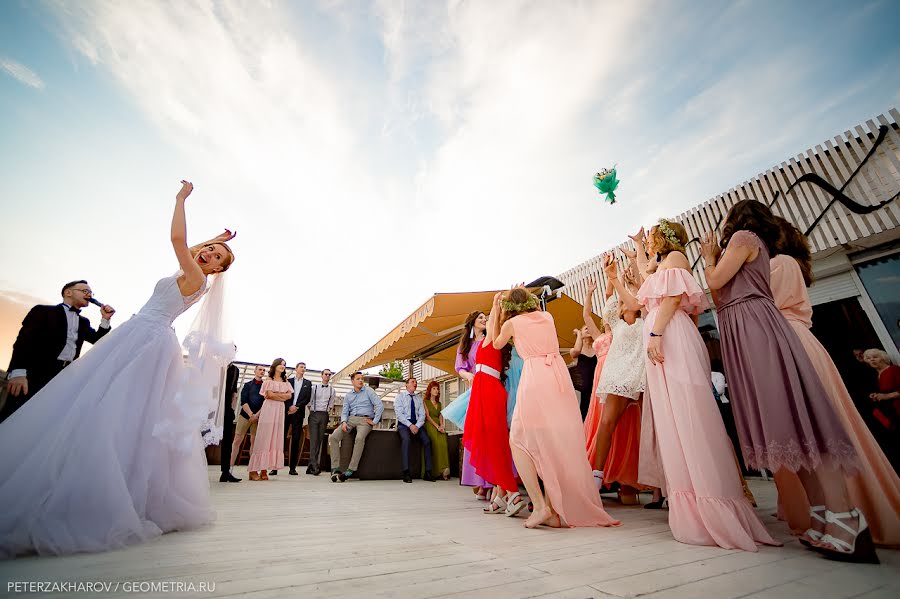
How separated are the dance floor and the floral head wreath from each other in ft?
5.86

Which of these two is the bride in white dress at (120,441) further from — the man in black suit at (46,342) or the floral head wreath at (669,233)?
the floral head wreath at (669,233)

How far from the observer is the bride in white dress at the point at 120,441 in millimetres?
1447

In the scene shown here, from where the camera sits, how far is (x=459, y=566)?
4.33ft

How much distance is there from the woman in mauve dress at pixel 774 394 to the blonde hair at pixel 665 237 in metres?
0.29

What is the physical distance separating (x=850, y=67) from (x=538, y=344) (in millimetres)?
6349

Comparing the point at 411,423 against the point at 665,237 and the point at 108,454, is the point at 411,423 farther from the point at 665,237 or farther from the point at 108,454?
the point at 665,237

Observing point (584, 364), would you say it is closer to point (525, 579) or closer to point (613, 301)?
point (613, 301)

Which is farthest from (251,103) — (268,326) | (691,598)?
(691,598)

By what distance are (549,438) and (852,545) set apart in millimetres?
1373

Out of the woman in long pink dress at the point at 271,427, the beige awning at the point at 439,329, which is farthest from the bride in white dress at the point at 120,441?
the woman in long pink dress at the point at 271,427

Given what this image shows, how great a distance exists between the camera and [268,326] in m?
3.78

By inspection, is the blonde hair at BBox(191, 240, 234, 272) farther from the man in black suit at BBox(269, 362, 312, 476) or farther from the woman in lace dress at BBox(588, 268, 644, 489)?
the man in black suit at BBox(269, 362, 312, 476)

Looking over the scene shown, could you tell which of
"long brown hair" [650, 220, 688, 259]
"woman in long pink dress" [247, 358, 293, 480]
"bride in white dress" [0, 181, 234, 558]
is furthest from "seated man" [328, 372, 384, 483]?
"long brown hair" [650, 220, 688, 259]

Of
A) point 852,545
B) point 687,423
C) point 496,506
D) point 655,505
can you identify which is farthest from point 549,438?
point 655,505
